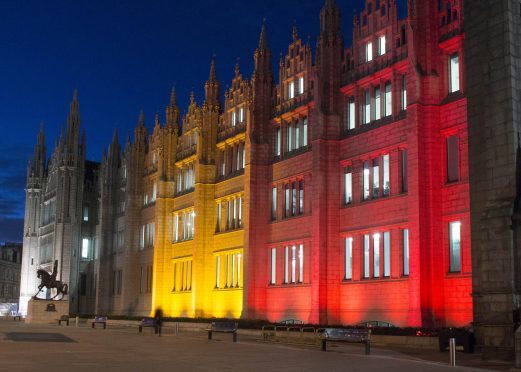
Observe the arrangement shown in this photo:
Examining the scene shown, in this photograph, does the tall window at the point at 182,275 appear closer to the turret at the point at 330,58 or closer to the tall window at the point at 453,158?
the turret at the point at 330,58

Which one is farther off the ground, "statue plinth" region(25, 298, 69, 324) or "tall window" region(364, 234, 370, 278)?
"tall window" region(364, 234, 370, 278)

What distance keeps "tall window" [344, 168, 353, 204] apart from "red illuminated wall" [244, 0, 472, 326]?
0.85 ft

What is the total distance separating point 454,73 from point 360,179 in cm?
856

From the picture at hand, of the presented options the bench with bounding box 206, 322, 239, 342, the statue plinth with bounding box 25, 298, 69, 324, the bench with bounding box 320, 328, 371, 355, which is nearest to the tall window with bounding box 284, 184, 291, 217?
the bench with bounding box 206, 322, 239, 342

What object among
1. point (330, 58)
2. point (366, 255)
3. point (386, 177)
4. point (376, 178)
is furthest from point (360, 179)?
point (330, 58)

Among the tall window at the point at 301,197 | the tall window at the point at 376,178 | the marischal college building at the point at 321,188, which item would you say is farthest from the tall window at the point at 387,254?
the tall window at the point at 301,197

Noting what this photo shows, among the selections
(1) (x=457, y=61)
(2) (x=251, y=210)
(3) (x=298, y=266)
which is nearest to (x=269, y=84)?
(2) (x=251, y=210)

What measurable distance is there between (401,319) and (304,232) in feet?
33.8

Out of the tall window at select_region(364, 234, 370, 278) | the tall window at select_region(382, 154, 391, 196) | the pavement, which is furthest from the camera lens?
the tall window at select_region(364, 234, 370, 278)

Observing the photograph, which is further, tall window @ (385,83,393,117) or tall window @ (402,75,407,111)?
tall window @ (385,83,393,117)

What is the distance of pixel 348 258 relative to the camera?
42.3 m

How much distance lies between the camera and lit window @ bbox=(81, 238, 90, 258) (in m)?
93.4

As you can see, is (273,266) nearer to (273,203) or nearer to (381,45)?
(273,203)

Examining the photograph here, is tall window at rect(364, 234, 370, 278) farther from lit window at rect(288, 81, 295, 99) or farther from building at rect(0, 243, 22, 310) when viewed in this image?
building at rect(0, 243, 22, 310)
